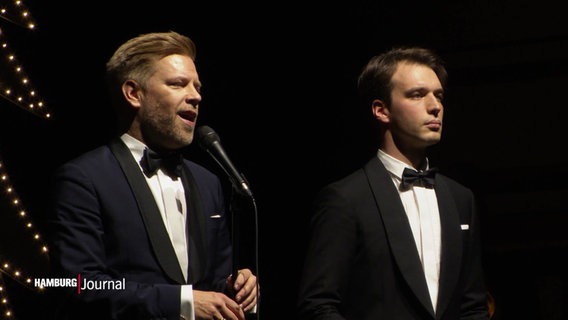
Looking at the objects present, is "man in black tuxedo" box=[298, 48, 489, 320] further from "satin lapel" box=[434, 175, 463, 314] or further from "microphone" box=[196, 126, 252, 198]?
"microphone" box=[196, 126, 252, 198]

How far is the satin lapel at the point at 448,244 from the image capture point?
3.36 m

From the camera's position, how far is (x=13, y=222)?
12.2ft

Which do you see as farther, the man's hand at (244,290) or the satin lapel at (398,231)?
the satin lapel at (398,231)

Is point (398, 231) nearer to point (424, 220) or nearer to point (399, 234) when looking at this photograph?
point (399, 234)

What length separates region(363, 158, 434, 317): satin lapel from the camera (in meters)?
3.34

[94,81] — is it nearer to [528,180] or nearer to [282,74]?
[282,74]

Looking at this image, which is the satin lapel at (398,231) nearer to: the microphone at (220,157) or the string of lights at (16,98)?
the microphone at (220,157)

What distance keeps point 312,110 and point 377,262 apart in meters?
1.37

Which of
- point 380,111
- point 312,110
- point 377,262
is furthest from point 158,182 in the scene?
point 312,110

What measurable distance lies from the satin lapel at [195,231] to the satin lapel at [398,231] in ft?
1.91

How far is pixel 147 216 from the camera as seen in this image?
3.20 metres

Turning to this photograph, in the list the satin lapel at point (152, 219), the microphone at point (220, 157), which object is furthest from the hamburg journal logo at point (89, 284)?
the microphone at point (220, 157)

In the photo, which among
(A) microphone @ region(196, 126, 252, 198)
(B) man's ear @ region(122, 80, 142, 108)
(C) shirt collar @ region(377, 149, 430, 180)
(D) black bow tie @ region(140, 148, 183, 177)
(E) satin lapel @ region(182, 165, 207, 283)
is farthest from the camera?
(C) shirt collar @ region(377, 149, 430, 180)

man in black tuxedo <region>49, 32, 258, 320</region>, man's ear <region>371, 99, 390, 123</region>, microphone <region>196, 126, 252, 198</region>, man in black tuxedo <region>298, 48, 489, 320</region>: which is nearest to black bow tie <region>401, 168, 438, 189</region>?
man in black tuxedo <region>298, 48, 489, 320</region>
